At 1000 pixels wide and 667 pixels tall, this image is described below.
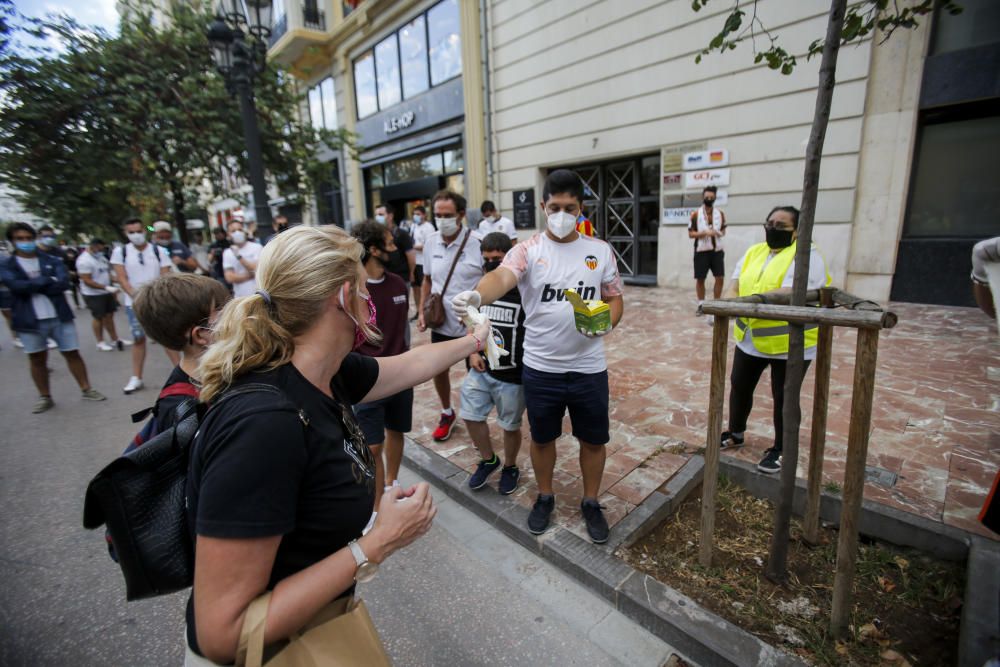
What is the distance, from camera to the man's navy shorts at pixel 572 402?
2664mm

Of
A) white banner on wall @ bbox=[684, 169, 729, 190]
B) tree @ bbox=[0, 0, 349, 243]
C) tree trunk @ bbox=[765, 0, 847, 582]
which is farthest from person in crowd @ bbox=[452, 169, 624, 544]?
tree @ bbox=[0, 0, 349, 243]

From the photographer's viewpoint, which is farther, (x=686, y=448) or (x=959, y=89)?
(x=959, y=89)

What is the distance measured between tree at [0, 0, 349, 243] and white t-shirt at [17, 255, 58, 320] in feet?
16.2

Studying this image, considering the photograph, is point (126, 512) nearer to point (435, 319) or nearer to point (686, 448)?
point (435, 319)

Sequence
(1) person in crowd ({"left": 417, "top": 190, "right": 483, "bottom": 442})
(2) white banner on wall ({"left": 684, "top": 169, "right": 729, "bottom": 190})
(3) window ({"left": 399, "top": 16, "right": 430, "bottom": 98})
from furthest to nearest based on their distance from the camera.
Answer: (3) window ({"left": 399, "top": 16, "right": 430, "bottom": 98}) < (2) white banner on wall ({"left": 684, "top": 169, "right": 729, "bottom": 190}) < (1) person in crowd ({"left": 417, "top": 190, "right": 483, "bottom": 442})

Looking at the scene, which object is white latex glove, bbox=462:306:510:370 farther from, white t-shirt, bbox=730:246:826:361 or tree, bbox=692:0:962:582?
white t-shirt, bbox=730:246:826:361

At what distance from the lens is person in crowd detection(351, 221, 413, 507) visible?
312 cm

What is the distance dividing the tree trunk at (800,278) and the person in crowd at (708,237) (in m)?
6.10

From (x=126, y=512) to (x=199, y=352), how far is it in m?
1.08

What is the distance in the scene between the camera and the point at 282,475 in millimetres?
1040

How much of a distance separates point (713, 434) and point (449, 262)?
9.28 feet

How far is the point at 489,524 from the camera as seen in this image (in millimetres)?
3131

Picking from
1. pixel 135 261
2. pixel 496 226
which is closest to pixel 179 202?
pixel 135 261

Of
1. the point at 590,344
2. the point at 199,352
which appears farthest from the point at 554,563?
the point at 199,352
